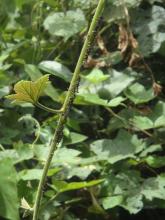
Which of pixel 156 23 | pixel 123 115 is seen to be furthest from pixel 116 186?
pixel 156 23

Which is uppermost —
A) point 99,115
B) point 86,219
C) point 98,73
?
point 98,73

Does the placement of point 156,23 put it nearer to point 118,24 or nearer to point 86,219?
point 118,24

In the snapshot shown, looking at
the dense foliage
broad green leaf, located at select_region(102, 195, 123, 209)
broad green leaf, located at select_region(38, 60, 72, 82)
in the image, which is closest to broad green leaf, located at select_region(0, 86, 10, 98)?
the dense foliage

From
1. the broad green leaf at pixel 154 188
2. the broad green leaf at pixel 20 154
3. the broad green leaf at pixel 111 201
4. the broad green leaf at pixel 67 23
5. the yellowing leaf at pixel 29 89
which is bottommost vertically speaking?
the broad green leaf at pixel 111 201

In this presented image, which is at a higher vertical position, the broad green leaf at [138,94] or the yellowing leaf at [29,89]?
the yellowing leaf at [29,89]

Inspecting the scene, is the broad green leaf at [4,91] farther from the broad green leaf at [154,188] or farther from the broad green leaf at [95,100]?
the broad green leaf at [154,188]

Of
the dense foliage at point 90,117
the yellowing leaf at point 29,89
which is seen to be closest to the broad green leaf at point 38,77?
the dense foliage at point 90,117
